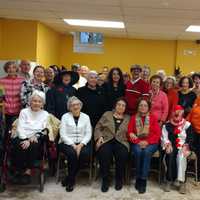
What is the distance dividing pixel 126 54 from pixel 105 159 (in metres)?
6.14

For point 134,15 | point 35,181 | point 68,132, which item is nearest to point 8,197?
point 35,181

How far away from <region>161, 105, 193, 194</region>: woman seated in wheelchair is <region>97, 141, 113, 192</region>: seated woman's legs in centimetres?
67

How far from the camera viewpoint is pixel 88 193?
3.94 m

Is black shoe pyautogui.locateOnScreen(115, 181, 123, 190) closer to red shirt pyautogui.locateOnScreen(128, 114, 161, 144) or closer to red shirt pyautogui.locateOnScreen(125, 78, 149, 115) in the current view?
red shirt pyautogui.locateOnScreen(128, 114, 161, 144)

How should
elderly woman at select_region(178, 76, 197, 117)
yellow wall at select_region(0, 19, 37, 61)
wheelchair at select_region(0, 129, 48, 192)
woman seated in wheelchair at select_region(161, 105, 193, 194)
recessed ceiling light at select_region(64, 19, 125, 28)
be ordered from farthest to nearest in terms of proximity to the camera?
1. yellow wall at select_region(0, 19, 37, 61)
2. recessed ceiling light at select_region(64, 19, 125, 28)
3. elderly woman at select_region(178, 76, 197, 117)
4. woman seated in wheelchair at select_region(161, 105, 193, 194)
5. wheelchair at select_region(0, 129, 48, 192)

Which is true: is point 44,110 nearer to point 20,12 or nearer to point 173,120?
point 173,120

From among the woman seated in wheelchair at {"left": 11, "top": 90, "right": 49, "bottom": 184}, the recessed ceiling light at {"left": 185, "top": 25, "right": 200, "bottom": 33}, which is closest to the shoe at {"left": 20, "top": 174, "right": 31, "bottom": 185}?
the woman seated in wheelchair at {"left": 11, "top": 90, "right": 49, "bottom": 184}

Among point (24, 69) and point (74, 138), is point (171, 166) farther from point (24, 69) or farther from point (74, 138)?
point (24, 69)

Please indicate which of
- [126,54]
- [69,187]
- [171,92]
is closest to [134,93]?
[171,92]

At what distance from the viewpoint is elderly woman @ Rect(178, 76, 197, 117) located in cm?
Result: 473

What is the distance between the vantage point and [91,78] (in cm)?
445

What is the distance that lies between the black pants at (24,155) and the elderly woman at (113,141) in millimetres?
764

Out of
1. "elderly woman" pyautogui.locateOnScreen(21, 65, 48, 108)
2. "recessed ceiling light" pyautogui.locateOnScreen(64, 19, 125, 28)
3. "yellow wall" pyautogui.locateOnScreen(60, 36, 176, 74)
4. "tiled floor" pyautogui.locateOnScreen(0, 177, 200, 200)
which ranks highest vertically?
"recessed ceiling light" pyautogui.locateOnScreen(64, 19, 125, 28)

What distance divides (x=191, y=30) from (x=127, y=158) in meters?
4.48
